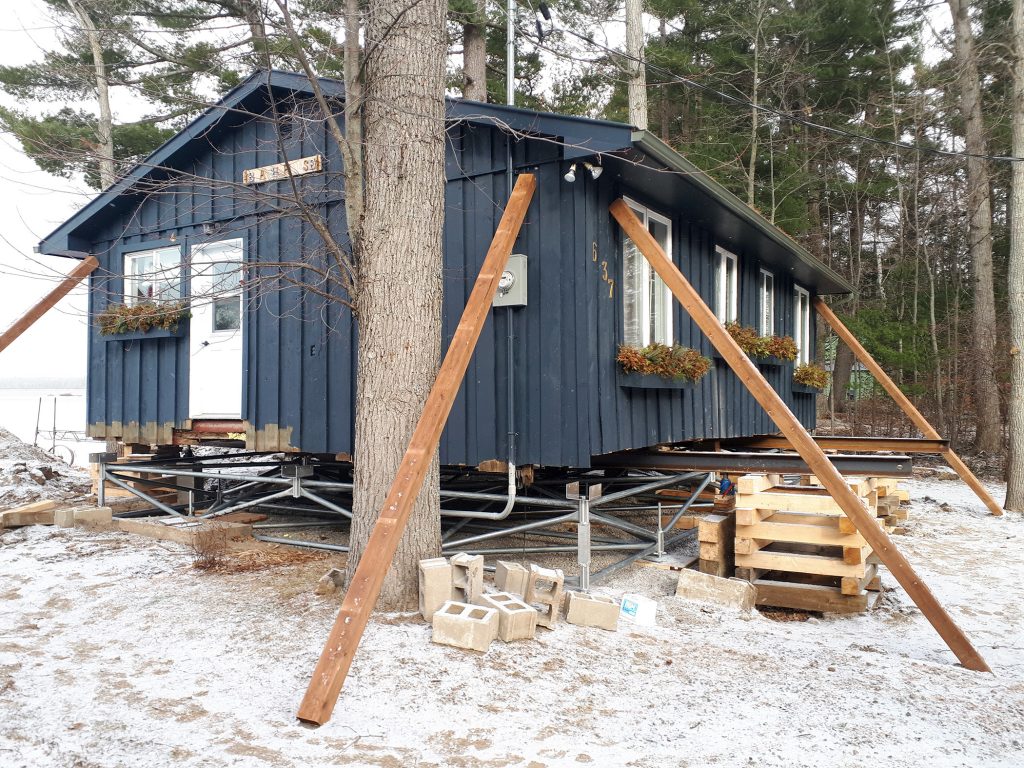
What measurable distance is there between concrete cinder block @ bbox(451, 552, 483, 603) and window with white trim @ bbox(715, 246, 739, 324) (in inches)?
212

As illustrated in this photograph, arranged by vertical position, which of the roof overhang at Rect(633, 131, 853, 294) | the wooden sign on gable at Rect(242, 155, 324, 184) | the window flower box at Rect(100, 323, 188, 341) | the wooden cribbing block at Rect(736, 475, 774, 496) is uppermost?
the wooden sign on gable at Rect(242, 155, 324, 184)

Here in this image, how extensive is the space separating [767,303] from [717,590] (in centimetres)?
641

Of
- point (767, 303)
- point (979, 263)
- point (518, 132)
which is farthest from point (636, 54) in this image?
point (518, 132)

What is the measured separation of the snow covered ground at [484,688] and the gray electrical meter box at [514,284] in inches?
104

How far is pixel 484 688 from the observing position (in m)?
3.72

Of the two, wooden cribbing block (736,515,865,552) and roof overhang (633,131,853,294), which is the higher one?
roof overhang (633,131,853,294)

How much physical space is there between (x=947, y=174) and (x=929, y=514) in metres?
11.2

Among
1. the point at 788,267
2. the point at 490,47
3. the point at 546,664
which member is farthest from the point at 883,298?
the point at 546,664

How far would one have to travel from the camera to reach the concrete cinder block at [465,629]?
4.15m

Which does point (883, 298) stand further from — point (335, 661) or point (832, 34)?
point (335, 661)

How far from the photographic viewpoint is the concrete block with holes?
4.68 meters

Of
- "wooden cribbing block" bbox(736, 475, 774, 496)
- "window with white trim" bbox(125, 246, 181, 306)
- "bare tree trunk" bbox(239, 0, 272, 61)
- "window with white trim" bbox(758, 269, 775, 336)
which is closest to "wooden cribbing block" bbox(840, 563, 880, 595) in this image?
"wooden cribbing block" bbox(736, 475, 774, 496)

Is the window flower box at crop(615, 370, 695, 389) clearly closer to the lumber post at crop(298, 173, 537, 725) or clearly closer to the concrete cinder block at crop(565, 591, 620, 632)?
the lumber post at crop(298, 173, 537, 725)

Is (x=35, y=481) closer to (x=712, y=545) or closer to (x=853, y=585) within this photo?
(x=712, y=545)
